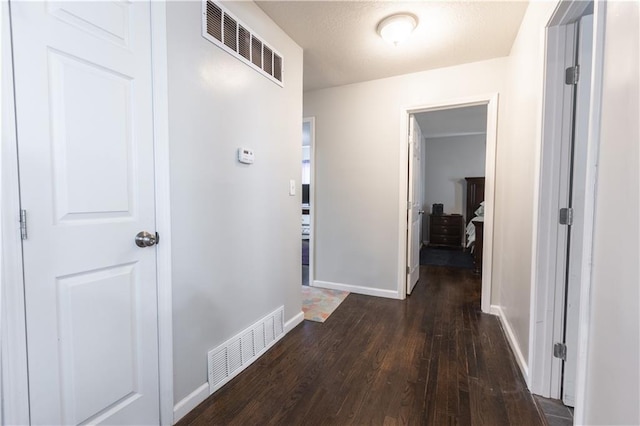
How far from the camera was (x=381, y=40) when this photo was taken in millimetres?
2352

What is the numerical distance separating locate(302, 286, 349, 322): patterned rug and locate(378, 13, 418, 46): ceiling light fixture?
7.71ft

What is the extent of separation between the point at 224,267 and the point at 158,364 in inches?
22.3

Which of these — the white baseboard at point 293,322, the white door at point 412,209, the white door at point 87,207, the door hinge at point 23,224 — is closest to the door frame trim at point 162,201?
the white door at point 87,207

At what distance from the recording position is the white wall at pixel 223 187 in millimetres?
1456

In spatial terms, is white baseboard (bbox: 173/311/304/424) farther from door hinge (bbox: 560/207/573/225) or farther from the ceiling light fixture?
the ceiling light fixture

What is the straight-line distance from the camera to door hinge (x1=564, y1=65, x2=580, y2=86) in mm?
1515

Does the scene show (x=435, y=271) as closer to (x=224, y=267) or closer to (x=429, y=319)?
(x=429, y=319)

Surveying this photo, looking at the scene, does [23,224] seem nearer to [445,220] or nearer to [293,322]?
[293,322]

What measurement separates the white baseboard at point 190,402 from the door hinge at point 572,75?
2.52m

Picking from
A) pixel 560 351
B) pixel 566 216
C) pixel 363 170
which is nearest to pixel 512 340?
pixel 560 351

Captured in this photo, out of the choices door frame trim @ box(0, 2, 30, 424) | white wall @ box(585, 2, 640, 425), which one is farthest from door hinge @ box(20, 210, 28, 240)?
white wall @ box(585, 2, 640, 425)

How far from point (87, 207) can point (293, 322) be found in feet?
5.87

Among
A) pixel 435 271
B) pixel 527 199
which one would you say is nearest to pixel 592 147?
pixel 527 199

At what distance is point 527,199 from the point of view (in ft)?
6.09
